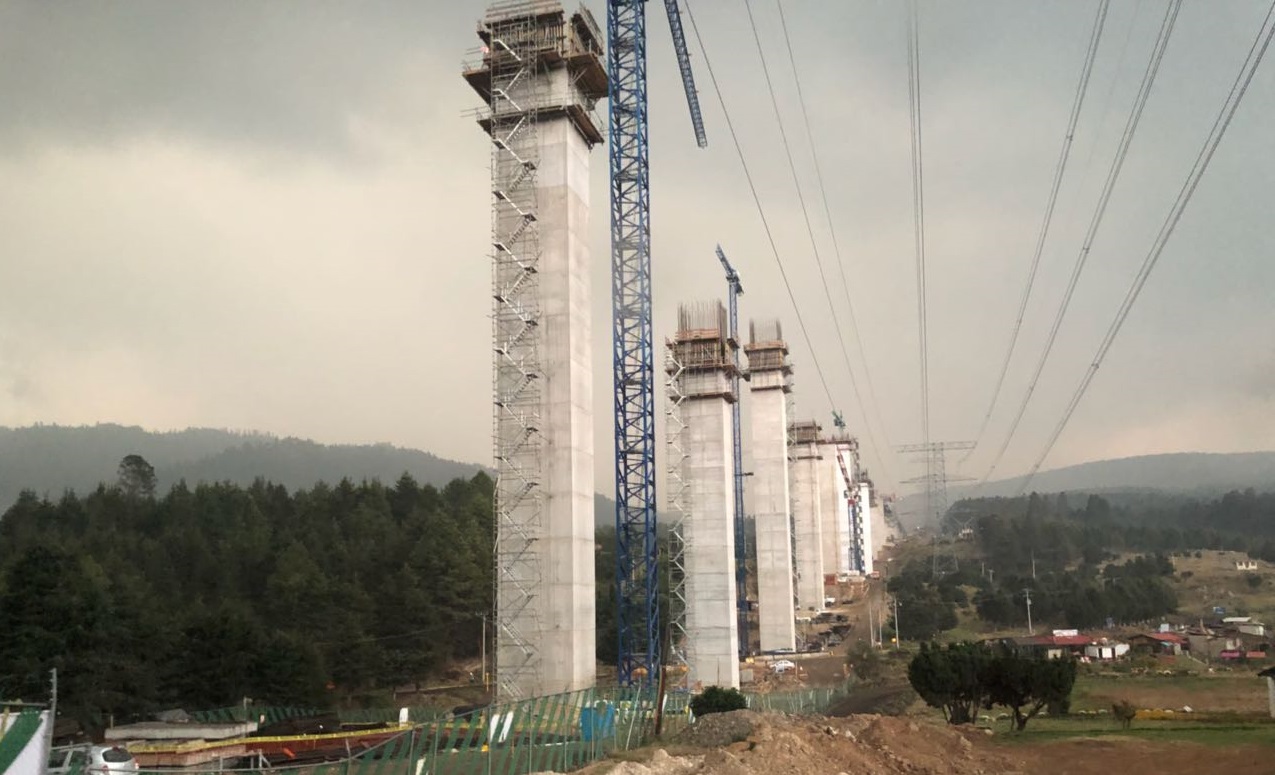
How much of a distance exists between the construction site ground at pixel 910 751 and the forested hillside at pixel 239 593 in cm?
3527

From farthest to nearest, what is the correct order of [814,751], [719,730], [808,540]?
[808,540]
[719,730]
[814,751]

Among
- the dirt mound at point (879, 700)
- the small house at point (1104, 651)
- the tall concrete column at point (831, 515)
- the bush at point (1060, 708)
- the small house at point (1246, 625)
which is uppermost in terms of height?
the tall concrete column at point (831, 515)

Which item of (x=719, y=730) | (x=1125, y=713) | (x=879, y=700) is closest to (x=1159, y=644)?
(x=879, y=700)

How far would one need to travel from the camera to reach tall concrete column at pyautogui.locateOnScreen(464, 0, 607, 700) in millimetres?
50125

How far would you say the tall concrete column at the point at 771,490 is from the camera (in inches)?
4193

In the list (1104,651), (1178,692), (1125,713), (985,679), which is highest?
(985,679)

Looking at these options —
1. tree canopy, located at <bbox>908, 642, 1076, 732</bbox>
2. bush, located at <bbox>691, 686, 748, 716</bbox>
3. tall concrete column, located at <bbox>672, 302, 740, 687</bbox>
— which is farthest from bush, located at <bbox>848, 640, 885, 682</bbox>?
bush, located at <bbox>691, 686, 748, 716</bbox>

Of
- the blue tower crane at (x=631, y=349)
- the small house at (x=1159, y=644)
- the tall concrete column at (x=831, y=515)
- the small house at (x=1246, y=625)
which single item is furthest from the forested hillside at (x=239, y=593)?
the small house at (x=1246, y=625)

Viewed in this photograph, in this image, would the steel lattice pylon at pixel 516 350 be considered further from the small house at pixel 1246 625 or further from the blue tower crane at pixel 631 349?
the small house at pixel 1246 625

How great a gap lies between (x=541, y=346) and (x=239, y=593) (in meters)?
63.5

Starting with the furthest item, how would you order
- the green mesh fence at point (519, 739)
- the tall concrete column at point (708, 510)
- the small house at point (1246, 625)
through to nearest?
the small house at point (1246, 625) → the tall concrete column at point (708, 510) → the green mesh fence at point (519, 739)

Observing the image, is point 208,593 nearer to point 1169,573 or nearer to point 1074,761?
point 1074,761

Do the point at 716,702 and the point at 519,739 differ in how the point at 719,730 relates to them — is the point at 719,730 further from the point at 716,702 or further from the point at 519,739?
the point at 716,702

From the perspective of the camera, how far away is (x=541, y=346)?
171ft
